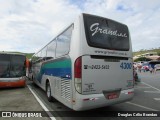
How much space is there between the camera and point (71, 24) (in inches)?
258

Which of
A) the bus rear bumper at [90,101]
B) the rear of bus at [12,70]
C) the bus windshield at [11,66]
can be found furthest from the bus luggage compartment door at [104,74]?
the bus windshield at [11,66]

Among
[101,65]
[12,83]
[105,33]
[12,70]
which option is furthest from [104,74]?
[12,70]

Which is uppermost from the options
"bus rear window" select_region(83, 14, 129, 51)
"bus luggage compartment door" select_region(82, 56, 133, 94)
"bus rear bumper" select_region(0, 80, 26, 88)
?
"bus rear window" select_region(83, 14, 129, 51)

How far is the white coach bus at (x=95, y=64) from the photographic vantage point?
5.71 m

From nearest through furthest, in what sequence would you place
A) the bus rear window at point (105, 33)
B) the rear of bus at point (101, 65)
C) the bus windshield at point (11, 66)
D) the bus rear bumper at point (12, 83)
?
the rear of bus at point (101, 65) → the bus rear window at point (105, 33) → the bus rear bumper at point (12, 83) → the bus windshield at point (11, 66)

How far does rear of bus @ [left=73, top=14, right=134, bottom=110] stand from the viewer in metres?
5.68

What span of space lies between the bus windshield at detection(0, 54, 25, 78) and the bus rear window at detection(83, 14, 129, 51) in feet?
32.7

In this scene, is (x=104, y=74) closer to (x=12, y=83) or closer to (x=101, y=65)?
(x=101, y=65)

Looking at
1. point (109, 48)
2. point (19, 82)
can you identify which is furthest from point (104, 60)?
point (19, 82)

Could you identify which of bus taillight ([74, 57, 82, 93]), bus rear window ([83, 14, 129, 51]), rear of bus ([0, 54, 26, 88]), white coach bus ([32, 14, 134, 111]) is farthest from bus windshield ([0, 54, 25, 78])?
bus rear window ([83, 14, 129, 51])

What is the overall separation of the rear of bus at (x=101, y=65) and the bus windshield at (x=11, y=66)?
990 centimetres

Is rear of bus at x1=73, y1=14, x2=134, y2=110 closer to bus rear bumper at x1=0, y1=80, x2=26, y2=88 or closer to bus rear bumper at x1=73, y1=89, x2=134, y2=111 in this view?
bus rear bumper at x1=73, y1=89, x2=134, y2=111

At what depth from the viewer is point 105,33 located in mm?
6422

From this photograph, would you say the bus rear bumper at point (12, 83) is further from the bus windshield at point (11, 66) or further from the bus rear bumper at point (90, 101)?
the bus rear bumper at point (90, 101)
